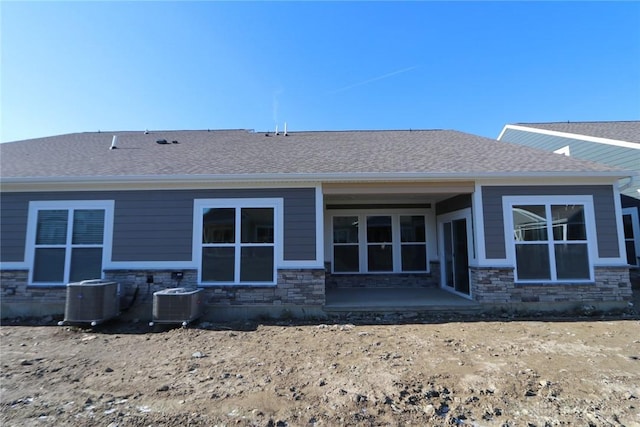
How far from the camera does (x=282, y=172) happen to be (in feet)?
22.8

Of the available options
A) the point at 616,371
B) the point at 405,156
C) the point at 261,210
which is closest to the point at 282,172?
the point at 261,210

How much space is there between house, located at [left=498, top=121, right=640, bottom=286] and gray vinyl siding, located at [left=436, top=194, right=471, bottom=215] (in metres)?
3.20

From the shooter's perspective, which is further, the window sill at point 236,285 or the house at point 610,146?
the house at point 610,146

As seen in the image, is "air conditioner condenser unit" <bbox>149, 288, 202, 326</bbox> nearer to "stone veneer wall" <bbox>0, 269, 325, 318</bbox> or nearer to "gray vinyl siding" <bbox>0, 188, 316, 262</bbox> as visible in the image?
"stone veneer wall" <bbox>0, 269, 325, 318</bbox>

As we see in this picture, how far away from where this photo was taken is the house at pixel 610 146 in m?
9.80

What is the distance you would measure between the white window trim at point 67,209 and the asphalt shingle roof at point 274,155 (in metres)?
0.59

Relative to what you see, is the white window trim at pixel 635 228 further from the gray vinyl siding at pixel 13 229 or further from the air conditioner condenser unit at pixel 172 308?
the gray vinyl siding at pixel 13 229

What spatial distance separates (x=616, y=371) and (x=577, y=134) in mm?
10794

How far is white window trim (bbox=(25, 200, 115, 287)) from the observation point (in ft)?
22.9

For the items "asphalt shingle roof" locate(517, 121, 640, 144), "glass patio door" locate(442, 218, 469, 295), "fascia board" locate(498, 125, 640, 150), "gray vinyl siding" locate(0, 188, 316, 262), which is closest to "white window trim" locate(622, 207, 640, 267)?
"fascia board" locate(498, 125, 640, 150)

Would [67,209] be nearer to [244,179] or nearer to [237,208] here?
[237,208]

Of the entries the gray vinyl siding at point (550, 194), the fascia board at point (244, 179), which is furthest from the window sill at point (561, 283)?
the fascia board at point (244, 179)

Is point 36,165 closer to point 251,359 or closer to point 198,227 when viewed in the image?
point 198,227

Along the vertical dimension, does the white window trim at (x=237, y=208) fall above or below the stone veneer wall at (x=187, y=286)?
above
